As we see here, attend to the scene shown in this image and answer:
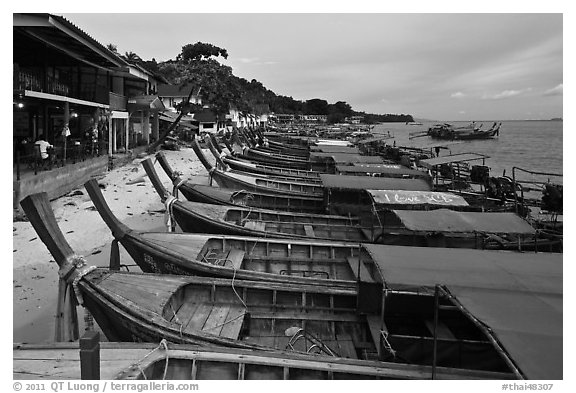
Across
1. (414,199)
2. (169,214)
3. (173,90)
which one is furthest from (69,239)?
(173,90)

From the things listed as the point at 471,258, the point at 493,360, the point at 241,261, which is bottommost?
the point at 493,360

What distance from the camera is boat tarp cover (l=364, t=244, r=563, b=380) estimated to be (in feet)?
13.0

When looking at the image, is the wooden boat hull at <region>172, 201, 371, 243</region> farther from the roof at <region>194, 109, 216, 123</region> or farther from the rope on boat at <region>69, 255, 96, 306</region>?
the roof at <region>194, 109, 216, 123</region>

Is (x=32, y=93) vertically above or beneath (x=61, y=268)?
above

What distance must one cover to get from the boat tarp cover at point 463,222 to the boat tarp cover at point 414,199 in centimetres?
169

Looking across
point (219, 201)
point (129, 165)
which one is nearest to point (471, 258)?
point (219, 201)

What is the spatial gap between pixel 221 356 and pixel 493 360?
3946 mm

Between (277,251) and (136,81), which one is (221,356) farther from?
(136,81)

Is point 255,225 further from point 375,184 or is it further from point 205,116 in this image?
point 205,116

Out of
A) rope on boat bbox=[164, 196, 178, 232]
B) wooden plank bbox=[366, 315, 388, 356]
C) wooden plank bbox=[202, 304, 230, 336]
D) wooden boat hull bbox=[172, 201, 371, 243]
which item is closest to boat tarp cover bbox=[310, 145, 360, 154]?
wooden boat hull bbox=[172, 201, 371, 243]

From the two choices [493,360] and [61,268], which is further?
[61,268]

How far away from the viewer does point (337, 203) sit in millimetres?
14078

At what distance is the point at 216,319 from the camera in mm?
7031
